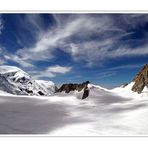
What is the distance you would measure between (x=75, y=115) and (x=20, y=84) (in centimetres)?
74

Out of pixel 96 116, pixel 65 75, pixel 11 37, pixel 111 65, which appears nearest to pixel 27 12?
pixel 11 37

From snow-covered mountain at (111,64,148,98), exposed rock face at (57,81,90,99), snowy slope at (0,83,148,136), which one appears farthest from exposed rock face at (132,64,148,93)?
exposed rock face at (57,81,90,99)

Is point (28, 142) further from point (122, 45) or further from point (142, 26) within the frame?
point (142, 26)

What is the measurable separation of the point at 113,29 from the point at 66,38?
0.57 m

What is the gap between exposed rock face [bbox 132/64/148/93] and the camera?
392cm

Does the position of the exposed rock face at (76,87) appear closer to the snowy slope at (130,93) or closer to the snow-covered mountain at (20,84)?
the snow-covered mountain at (20,84)

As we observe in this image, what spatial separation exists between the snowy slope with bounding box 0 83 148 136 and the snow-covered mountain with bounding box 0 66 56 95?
0.07 metres

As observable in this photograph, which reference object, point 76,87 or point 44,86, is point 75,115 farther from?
point 44,86

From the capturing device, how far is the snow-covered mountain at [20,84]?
3955mm

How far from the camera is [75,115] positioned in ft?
13.2

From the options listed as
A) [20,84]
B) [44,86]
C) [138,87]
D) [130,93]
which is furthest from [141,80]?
[20,84]

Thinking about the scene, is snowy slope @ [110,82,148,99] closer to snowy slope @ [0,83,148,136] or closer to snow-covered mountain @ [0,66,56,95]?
snowy slope @ [0,83,148,136]

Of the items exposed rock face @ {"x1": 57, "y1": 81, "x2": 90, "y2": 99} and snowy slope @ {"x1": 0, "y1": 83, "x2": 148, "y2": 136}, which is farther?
exposed rock face @ {"x1": 57, "y1": 81, "x2": 90, "y2": 99}

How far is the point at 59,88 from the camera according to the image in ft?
13.2
